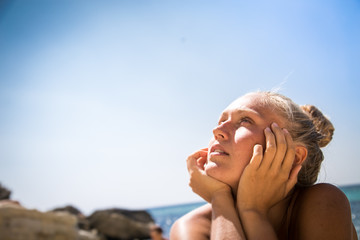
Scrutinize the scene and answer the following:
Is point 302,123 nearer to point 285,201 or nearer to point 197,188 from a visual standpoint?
point 285,201

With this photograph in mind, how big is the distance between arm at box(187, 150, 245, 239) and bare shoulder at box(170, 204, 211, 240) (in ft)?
0.45

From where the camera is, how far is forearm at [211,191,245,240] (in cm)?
156

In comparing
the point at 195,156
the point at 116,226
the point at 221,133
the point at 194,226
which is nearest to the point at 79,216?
the point at 116,226

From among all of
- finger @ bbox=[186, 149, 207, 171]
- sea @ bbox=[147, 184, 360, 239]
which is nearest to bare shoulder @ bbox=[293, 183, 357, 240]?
finger @ bbox=[186, 149, 207, 171]

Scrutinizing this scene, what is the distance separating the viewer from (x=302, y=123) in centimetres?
209

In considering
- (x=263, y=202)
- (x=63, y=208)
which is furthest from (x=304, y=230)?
(x=63, y=208)

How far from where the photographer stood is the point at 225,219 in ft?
5.41

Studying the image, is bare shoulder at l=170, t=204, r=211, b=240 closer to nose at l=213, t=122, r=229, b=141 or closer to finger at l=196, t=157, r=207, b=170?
finger at l=196, t=157, r=207, b=170

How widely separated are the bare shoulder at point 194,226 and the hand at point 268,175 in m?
0.32

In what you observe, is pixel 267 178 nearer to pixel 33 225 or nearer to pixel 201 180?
pixel 201 180

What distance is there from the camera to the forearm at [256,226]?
5.02 ft

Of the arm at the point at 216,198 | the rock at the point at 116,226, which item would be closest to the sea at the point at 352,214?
the rock at the point at 116,226

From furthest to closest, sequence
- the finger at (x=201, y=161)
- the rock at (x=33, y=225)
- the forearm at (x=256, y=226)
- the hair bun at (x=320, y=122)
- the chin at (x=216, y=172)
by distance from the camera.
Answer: the rock at (x=33, y=225) < the hair bun at (x=320, y=122) < the finger at (x=201, y=161) < the chin at (x=216, y=172) < the forearm at (x=256, y=226)

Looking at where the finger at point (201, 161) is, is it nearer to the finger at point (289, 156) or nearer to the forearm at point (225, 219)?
the forearm at point (225, 219)
